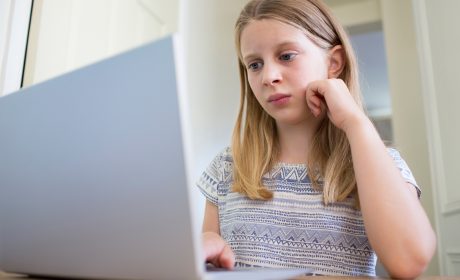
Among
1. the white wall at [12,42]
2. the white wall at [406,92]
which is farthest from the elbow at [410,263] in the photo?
the white wall at [406,92]

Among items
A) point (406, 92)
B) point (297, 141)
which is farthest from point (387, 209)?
point (406, 92)

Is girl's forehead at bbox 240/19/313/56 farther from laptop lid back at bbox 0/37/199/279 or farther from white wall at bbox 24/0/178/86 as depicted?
white wall at bbox 24/0/178/86

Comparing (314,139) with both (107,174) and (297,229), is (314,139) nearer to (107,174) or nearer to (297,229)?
(297,229)

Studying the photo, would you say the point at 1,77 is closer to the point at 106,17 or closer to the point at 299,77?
the point at 106,17

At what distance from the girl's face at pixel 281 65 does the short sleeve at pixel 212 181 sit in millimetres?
210

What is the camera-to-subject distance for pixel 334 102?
28.2 inches

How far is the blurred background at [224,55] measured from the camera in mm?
1106

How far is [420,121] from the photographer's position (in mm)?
2080

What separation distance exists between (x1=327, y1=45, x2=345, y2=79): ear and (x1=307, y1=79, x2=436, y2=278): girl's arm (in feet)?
0.67

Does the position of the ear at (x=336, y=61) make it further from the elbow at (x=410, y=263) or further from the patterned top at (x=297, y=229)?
the elbow at (x=410, y=263)

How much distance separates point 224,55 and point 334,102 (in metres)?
1.79

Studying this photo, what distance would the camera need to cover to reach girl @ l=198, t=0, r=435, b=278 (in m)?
0.66

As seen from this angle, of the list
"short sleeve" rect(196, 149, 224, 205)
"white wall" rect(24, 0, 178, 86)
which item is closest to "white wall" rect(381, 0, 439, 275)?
"white wall" rect(24, 0, 178, 86)

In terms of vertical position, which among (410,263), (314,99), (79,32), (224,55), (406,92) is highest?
(224,55)
